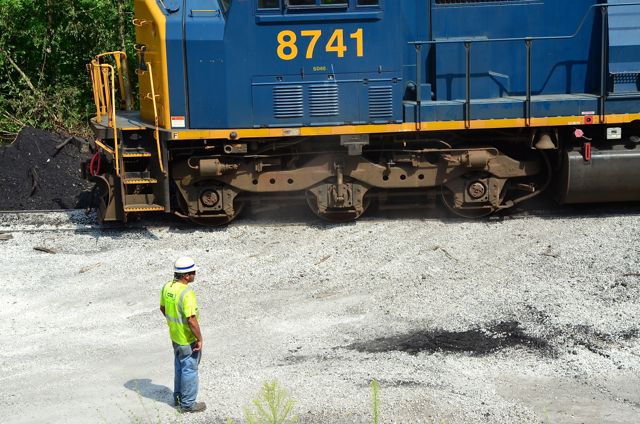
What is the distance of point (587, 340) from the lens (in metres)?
9.09

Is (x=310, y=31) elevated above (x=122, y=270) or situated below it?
above

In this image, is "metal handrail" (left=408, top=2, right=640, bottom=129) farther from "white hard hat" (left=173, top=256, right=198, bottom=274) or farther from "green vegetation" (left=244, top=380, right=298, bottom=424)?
"green vegetation" (left=244, top=380, right=298, bottom=424)

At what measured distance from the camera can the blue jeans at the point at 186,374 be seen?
7.79 metres

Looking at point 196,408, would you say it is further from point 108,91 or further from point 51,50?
point 51,50

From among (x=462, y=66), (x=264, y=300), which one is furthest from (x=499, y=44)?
(x=264, y=300)

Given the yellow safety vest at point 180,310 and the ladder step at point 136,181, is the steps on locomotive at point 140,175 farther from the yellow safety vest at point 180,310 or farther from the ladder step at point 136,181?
the yellow safety vest at point 180,310

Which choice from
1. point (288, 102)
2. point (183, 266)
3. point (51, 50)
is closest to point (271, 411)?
point (183, 266)

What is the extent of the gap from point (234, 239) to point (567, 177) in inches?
194

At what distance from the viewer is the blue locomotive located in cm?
1268

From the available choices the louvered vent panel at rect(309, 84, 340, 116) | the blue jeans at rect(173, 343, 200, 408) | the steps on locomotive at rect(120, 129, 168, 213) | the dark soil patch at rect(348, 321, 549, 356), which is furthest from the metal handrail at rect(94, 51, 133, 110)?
the blue jeans at rect(173, 343, 200, 408)

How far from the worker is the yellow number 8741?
5.58m

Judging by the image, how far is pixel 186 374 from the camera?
7789 mm

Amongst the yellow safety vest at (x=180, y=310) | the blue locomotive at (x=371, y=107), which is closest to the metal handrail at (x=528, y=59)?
the blue locomotive at (x=371, y=107)

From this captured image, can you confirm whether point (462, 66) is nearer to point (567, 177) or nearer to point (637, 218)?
point (567, 177)
